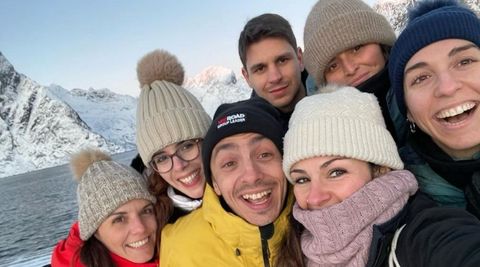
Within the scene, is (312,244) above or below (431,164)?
below

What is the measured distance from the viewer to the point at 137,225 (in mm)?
3977

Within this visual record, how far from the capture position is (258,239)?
2803 millimetres

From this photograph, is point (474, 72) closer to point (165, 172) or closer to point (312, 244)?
point (312, 244)

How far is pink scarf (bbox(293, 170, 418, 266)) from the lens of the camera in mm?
2031

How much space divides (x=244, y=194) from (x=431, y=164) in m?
1.25

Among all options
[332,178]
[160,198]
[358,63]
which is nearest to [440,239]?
[332,178]

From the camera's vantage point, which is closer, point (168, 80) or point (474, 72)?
point (474, 72)

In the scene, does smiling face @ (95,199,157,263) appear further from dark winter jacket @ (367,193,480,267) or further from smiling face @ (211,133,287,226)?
dark winter jacket @ (367,193,480,267)

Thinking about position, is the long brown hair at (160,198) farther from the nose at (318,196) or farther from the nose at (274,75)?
the nose at (318,196)

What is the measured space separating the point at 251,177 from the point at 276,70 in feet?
6.96

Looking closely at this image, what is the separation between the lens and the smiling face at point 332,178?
227 centimetres

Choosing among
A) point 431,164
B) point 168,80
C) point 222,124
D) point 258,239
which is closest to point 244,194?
point 258,239

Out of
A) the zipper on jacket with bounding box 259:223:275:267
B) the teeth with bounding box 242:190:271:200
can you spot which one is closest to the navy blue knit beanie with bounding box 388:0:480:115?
the teeth with bounding box 242:190:271:200

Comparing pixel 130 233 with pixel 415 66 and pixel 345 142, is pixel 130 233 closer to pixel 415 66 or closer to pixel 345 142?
pixel 345 142
